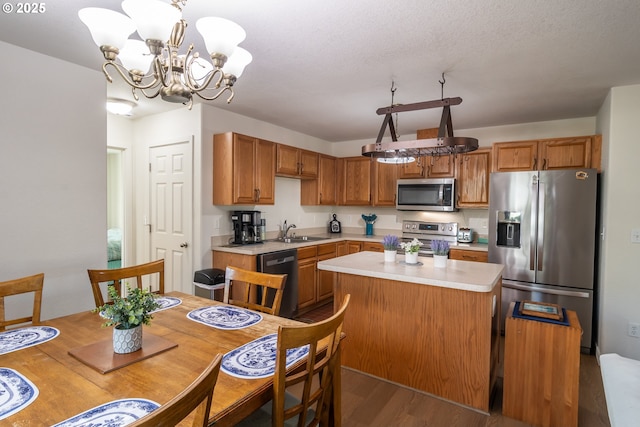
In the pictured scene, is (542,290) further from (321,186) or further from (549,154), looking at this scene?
(321,186)

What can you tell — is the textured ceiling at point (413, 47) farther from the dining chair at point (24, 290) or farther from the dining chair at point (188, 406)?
the dining chair at point (188, 406)

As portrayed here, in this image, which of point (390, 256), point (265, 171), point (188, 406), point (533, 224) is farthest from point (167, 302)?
point (533, 224)

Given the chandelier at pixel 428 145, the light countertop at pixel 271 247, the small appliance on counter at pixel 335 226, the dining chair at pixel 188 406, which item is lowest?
the light countertop at pixel 271 247

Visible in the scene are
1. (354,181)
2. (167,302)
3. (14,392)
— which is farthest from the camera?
(354,181)

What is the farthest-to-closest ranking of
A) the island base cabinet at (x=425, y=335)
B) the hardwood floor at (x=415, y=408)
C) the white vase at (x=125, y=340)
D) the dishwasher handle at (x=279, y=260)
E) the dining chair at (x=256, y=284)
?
the dishwasher handle at (x=279, y=260), the island base cabinet at (x=425, y=335), the hardwood floor at (x=415, y=408), the dining chair at (x=256, y=284), the white vase at (x=125, y=340)

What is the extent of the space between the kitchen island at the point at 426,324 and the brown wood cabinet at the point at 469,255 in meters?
1.24

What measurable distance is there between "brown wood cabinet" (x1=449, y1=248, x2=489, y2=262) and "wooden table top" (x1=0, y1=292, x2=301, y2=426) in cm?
303

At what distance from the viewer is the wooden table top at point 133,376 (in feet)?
3.22

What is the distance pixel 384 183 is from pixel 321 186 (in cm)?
96

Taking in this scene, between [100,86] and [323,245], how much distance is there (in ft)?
9.61

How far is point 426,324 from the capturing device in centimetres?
236

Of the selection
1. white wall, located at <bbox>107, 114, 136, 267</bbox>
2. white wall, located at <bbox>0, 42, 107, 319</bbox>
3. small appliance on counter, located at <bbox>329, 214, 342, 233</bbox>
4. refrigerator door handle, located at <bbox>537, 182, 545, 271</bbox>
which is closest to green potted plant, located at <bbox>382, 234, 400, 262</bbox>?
refrigerator door handle, located at <bbox>537, 182, 545, 271</bbox>

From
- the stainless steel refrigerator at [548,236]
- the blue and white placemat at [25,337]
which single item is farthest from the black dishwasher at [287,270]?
the stainless steel refrigerator at [548,236]

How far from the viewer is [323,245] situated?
443 centimetres
